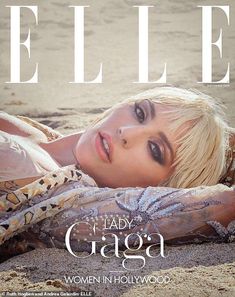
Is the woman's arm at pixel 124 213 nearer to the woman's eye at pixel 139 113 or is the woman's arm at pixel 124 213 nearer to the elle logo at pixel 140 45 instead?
the woman's eye at pixel 139 113

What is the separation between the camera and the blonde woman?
263 centimetres

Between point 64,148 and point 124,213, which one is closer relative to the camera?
point 124,213

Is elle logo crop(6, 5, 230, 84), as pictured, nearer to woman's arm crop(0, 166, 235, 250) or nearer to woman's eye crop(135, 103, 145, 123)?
woman's eye crop(135, 103, 145, 123)

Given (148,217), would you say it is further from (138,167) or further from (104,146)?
(104,146)

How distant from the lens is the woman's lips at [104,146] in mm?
2695

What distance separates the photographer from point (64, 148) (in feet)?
9.00

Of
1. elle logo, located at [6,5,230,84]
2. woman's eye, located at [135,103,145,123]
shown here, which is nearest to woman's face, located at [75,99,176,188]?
woman's eye, located at [135,103,145,123]

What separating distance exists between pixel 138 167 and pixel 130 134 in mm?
132

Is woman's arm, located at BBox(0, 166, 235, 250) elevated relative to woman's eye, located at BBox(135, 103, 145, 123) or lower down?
lower down

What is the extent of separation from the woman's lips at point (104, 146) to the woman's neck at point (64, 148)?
87mm

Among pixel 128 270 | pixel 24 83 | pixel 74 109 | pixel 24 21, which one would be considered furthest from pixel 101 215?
pixel 24 21

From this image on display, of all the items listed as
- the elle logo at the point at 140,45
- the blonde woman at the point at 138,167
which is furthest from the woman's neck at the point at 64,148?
the elle logo at the point at 140,45

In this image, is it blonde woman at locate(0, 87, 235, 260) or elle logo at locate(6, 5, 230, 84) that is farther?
elle logo at locate(6, 5, 230, 84)

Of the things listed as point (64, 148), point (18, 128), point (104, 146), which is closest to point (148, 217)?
point (104, 146)
